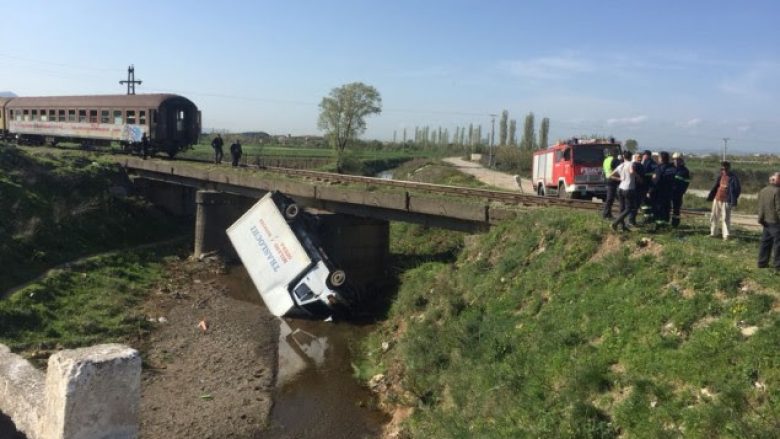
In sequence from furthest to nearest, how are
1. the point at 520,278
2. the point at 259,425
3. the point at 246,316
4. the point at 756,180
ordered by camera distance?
the point at 756,180, the point at 246,316, the point at 520,278, the point at 259,425

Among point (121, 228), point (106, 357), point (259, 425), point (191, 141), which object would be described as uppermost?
point (191, 141)

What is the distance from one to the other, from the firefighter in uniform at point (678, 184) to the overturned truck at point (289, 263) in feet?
26.7

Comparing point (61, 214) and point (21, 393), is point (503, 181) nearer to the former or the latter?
point (61, 214)

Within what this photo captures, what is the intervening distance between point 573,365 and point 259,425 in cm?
568

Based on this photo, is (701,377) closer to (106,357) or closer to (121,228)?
(106,357)

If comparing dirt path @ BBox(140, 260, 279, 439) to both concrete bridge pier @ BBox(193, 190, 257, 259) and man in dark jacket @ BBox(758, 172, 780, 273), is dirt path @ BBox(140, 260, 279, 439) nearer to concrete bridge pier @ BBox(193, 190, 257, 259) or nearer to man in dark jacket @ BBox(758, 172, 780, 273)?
concrete bridge pier @ BBox(193, 190, 257, 259)

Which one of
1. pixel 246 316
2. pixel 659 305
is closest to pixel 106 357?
pixel 659 305

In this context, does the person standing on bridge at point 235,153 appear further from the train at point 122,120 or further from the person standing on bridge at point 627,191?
the person standing on bridge at point 627,191

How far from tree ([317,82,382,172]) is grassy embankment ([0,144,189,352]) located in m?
25.2

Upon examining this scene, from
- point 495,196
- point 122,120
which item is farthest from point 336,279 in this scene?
point 122,120

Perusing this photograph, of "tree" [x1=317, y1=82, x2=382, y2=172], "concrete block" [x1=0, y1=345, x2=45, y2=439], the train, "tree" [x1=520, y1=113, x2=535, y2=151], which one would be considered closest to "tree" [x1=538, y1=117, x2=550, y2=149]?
"tree" [x1=520, y1=113, x2=535, y2=151]

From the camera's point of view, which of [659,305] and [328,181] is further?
[328,181]

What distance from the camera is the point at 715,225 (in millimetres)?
10555

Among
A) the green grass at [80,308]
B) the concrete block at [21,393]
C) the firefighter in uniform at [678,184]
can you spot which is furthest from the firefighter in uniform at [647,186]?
the green grass at [80,308]
